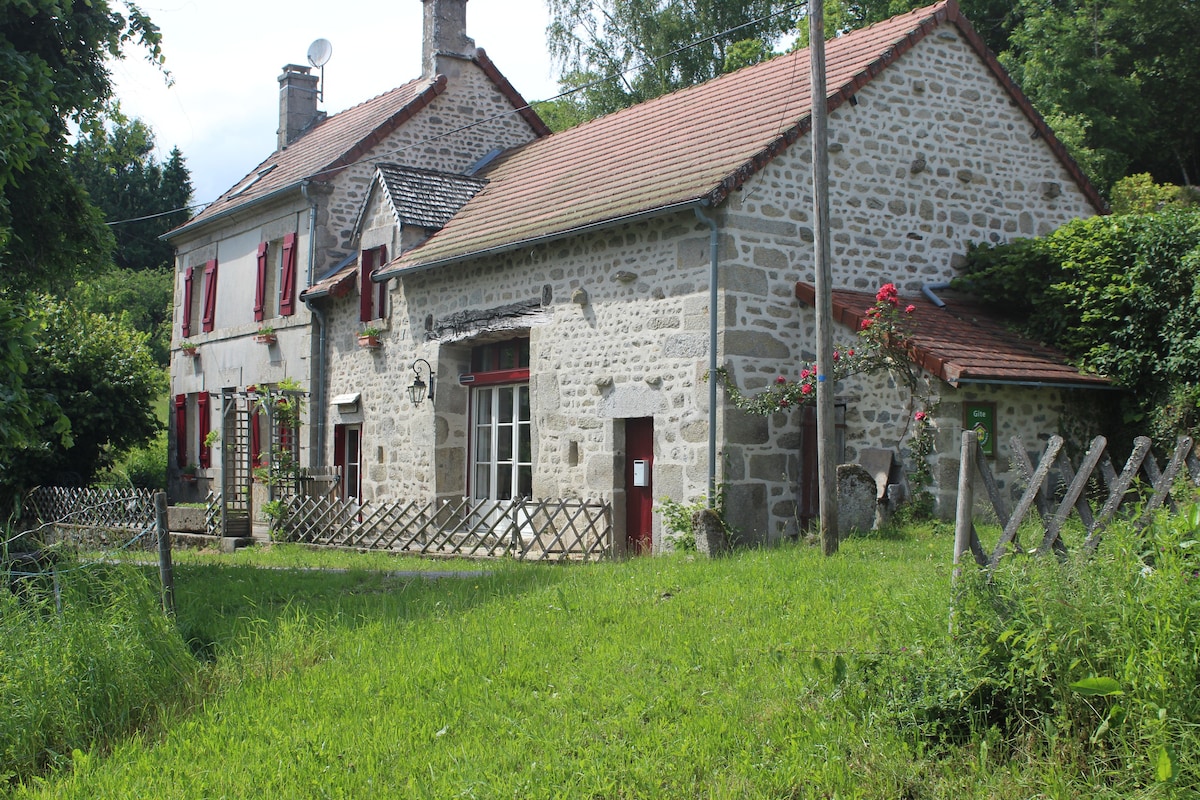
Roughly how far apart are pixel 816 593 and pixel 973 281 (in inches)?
292

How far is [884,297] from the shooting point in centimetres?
1148

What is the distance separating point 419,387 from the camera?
16.1 metres

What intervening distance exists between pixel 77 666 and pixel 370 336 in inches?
421

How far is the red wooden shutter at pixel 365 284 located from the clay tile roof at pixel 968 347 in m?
7.47

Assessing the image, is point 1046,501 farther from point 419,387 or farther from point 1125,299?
point 419,387

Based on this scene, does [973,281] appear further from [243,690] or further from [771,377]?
[243,690]

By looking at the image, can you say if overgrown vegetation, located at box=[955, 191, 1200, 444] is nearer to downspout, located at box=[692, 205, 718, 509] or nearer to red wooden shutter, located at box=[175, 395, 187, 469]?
downspout, located at box=[692, 205, 718, 509]

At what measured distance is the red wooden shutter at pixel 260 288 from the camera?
2030cm

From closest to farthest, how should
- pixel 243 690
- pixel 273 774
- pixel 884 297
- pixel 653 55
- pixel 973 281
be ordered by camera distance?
pixel 273 774 → pixel 243 690 → pixel 884 297 → pixel 973 281 → pixel 653 55

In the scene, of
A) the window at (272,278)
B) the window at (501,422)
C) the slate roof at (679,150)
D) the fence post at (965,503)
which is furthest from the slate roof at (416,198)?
the fence post at (965,503)

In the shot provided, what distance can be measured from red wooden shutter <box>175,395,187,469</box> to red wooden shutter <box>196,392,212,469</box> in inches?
35.9

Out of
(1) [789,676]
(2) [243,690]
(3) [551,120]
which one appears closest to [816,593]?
(1) [789,676]

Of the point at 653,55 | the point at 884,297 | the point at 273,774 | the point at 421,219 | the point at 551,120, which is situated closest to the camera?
the point at 273,774

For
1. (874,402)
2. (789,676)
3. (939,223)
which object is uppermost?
(939,223)
